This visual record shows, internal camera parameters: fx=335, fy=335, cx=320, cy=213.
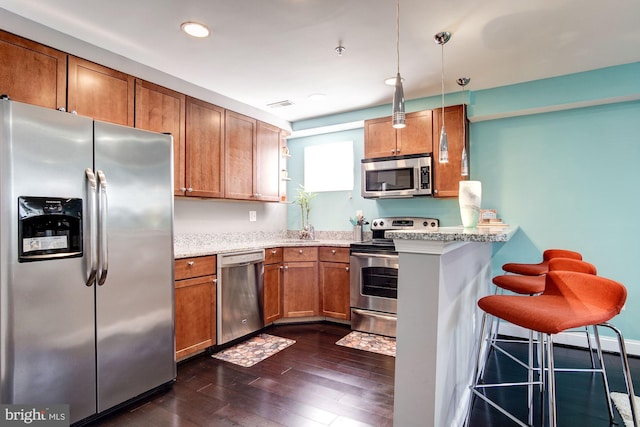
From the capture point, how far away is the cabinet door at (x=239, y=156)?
3.51 metres

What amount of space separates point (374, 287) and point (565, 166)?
2218 mm

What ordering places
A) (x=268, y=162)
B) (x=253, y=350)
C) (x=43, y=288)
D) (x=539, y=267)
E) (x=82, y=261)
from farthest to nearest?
1. (x=268, y=162)
2. (x=253, y=350)
3. (x=539, y=267)
4. (x=82, y=261)
5. (x=43, y=288)

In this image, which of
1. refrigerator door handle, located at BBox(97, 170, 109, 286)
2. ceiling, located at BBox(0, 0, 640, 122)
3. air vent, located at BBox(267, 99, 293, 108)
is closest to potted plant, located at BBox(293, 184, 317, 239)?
air vent, located at BBox(267, 99, 293, 108)

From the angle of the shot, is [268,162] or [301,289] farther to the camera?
[268,162]

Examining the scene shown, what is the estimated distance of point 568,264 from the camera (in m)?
2.18

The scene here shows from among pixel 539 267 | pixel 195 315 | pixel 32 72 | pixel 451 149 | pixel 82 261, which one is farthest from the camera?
pixel 451 149

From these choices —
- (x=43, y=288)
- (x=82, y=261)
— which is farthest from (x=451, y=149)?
(x=43, y=288)

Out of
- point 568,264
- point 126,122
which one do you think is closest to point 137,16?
point 126,122

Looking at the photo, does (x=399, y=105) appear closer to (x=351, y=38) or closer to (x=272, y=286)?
(x=351, y=38)

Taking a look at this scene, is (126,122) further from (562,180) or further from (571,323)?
(562,180)

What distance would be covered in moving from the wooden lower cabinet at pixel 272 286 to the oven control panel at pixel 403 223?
48.4 inches

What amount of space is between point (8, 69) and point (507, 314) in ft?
10.1

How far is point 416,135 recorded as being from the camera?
3.60m

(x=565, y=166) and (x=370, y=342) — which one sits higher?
(x=565, y=166)
